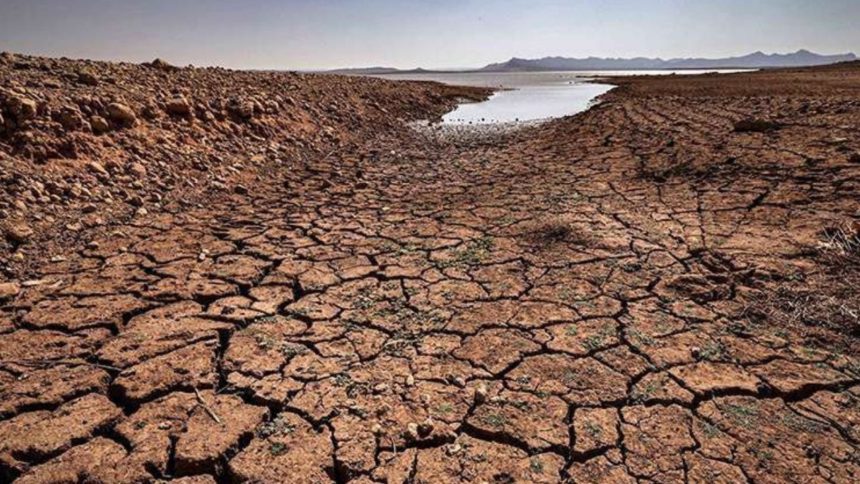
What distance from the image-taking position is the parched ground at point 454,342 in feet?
5.29

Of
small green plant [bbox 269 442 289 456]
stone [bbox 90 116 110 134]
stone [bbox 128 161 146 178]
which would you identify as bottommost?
small green plant [bbox 269 442 289 456]

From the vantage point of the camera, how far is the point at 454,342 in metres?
2.26

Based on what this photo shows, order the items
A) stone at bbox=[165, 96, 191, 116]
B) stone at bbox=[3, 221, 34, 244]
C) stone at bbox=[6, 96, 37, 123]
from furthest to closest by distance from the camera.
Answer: stone at bbox=[165, 96, 191, 116] → stone at bbox=[6, 96, 37, 123] → stone at bbox=[3, 221, 34, 244]

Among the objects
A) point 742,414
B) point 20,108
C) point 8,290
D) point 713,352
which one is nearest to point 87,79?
→ point 20,108

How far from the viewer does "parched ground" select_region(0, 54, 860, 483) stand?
1612 millimetres

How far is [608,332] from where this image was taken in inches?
90.1

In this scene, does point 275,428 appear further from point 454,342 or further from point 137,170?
point 137,170

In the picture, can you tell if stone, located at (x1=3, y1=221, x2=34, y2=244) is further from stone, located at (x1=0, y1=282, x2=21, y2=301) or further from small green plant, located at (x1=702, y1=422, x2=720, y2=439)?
small green plant, located at (x1=702, y1=422, x2=720, y2=439)

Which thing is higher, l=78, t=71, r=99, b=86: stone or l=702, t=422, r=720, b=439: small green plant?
l=78, t=71, r=99, b=86: stone

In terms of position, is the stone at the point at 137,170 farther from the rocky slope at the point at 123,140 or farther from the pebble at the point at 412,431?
the pebble at the point at 412,431

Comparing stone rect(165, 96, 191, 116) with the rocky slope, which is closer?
the rocky slope

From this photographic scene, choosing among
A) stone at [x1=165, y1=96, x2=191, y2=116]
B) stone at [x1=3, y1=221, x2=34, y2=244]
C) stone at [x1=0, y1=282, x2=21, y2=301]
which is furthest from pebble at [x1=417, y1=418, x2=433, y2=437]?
stone at [x1=165, y1=96, x2=191, y2=116]

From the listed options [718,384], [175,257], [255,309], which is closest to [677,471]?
[718,384]

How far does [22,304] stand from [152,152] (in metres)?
2.52
